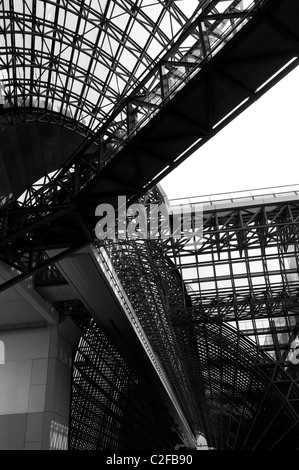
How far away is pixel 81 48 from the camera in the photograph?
2202cm

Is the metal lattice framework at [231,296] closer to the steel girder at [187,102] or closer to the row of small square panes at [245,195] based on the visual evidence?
the row of small square panes at [245,195]

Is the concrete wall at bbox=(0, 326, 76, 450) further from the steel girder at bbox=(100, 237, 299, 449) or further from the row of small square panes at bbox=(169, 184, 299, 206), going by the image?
the row of small square panes at bbox=(169, 184, 299, 206)

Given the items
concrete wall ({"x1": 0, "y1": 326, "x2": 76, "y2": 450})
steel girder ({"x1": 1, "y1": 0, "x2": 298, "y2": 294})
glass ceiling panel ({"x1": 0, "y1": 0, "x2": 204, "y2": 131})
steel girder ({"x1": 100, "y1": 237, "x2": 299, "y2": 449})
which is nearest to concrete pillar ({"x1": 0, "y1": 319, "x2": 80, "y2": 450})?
concrete wall ({"x1": 0, "y1": 326, "x2": 76, "y2": 450})

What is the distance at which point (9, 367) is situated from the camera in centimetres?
3119

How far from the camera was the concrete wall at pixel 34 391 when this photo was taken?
96.1 feet

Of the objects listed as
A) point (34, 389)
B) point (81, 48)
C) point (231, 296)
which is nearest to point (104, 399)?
point (231, 296)

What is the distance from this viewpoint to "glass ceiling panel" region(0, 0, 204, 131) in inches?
800

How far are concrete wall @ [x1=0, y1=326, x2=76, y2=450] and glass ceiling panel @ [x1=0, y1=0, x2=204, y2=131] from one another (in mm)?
15309

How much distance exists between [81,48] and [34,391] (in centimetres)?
2034

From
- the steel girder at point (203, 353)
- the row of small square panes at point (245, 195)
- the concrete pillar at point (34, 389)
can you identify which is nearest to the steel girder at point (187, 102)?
the steel girder at point (203, 353)

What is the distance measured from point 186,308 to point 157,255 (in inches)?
268

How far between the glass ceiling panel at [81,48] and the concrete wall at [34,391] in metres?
15.3
